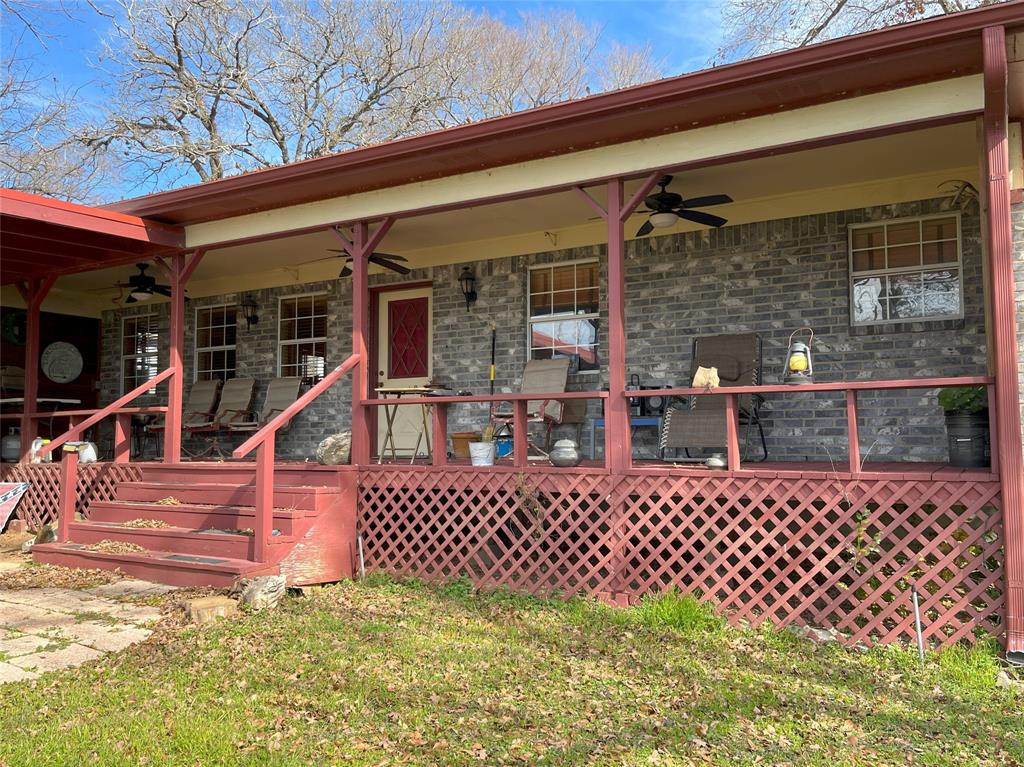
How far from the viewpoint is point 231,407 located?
9320mm

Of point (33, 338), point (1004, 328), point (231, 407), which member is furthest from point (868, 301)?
point (33, 338)

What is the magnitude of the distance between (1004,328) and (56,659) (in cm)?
495

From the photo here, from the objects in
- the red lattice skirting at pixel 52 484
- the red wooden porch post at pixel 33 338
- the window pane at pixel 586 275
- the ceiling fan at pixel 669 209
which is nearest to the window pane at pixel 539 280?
the window pane at pixel 586 275

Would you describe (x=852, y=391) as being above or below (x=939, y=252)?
below

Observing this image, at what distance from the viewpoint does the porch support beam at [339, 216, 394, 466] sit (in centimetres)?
602

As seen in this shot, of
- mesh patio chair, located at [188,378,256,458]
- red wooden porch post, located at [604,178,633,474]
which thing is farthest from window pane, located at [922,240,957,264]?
mesh patio chair, located at [188,378,256,458]

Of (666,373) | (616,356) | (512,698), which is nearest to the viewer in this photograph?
(512,698)

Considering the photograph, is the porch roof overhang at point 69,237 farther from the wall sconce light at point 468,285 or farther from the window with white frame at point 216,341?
the wall sconce light at point 468,285

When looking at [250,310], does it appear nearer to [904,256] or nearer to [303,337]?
[303,337]

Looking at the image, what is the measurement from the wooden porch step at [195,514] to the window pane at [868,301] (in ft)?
14.7

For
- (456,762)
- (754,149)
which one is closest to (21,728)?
(456,762)

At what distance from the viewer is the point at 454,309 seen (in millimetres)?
8250

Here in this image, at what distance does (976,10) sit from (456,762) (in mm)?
3968

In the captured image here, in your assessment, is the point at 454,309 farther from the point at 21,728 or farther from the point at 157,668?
the point at 21,728
